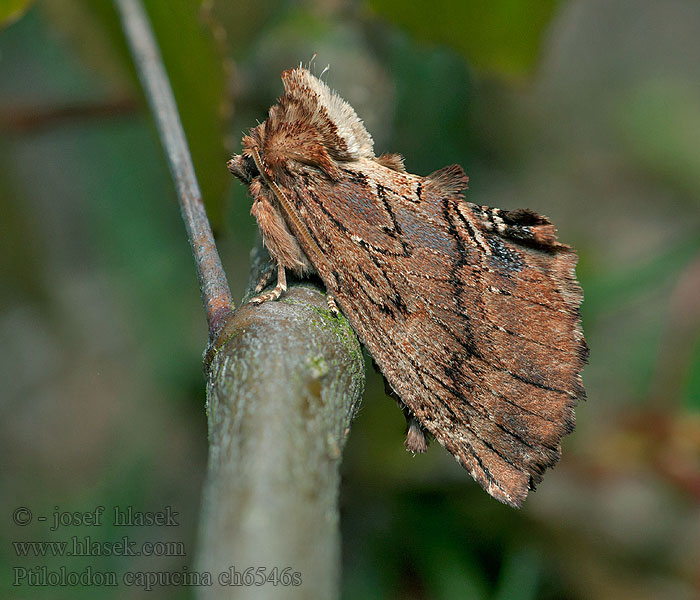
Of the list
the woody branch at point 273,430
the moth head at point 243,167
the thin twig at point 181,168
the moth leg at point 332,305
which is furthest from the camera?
the moth head at point 243,167

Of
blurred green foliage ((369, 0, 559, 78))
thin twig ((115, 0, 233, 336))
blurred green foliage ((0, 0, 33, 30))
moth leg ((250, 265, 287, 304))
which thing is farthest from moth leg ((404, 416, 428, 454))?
blurred green foliage ((0, 0, 33, 30))

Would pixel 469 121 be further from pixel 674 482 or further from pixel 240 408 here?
pixel 240 408

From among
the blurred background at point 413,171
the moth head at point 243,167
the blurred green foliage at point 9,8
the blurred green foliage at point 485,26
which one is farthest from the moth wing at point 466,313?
the blurred green foliage at point 9,8

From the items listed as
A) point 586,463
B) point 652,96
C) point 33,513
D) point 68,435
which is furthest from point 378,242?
point 652,96

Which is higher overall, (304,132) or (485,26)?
(485,26)

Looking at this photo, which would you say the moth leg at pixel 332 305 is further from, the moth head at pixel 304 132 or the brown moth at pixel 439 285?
the moth head at pixel 304 132

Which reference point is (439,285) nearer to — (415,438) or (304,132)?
(415,438)

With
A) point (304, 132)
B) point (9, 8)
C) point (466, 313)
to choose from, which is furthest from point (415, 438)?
point (9, 8)
